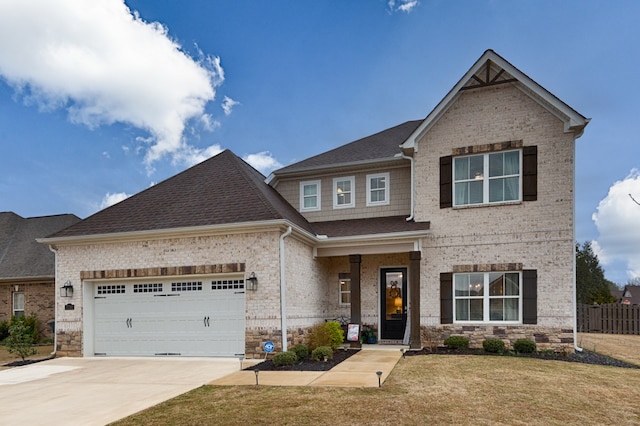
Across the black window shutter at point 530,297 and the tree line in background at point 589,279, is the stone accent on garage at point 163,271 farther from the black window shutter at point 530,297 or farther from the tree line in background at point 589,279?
the tree line in background at point 589,279

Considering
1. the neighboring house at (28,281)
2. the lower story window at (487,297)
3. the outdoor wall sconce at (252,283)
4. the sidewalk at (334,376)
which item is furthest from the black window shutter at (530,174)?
the neighboring house at (28,281)

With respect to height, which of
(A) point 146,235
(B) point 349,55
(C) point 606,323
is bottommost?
(C) point 606,323

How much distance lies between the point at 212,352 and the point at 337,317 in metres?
4.54

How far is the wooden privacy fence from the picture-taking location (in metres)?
19.6

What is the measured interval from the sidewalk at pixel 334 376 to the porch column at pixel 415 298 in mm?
1798

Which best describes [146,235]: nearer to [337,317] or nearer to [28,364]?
[28,364]

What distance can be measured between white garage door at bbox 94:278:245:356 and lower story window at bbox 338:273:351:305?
4.19m

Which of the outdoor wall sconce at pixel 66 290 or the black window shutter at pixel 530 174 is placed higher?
the black window shutter at pixel 530 174

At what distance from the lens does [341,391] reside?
24.0 feet

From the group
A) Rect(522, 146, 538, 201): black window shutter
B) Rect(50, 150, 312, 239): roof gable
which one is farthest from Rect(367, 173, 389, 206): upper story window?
Rect(522, 146, 538, 201): black window shutter

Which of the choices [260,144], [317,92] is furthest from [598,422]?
[260,144]

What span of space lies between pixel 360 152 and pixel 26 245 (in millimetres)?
16358

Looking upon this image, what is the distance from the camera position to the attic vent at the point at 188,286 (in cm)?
1203

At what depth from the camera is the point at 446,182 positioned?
13.1 meters
